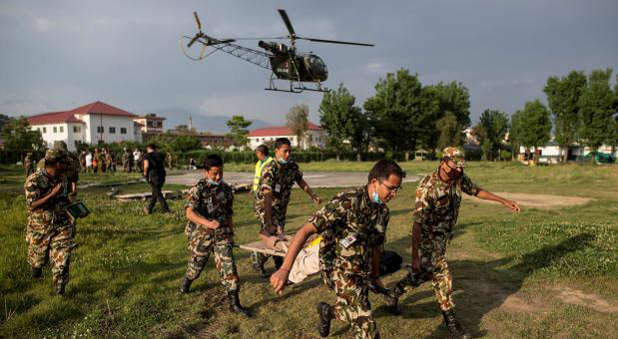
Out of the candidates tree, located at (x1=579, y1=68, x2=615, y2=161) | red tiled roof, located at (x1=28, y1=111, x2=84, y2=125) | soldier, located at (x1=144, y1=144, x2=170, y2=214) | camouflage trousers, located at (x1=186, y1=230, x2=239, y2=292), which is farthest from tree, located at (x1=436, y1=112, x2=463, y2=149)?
red tiled roof, located at (x1=28, y1=111, x2=84, y2=125)

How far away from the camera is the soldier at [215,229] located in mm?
5188

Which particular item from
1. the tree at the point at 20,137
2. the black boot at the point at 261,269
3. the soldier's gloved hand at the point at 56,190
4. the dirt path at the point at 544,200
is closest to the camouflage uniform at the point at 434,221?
the black boot at the point at 261,269

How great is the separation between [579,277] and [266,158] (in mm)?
6381

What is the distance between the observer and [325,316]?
4180 millimetres

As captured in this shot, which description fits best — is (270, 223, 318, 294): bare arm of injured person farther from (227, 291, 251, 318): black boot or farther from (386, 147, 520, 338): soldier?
(227, 291, 251, 318): black boot

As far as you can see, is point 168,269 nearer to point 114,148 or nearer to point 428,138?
point 114,148

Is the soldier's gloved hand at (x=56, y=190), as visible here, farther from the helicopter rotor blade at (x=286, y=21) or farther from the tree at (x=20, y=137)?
the tree at (x=20, y=137)

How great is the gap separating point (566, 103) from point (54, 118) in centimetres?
9178

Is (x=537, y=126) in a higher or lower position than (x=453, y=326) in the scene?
higher

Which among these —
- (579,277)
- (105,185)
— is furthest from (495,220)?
(105,185)

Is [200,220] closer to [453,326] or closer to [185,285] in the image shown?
[185,285]

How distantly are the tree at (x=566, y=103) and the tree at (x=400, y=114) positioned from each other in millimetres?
19288

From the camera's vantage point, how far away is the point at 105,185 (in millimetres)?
23422

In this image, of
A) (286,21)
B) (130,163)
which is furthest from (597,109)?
(130,163)
